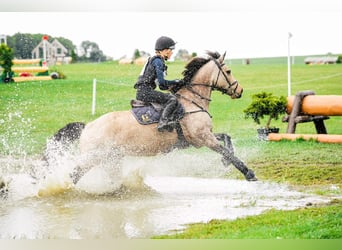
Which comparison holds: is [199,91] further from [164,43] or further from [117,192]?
[117,192]

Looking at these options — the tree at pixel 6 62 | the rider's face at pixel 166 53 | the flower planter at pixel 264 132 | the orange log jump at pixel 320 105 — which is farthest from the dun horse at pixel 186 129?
the tree at pixel 6 62

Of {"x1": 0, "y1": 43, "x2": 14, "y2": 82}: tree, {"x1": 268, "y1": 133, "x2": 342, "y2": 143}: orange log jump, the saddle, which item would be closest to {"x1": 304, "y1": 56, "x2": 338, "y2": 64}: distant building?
{"x1": 268, "y1": 133, "x2": 342, "y2": 143}: orange log jump

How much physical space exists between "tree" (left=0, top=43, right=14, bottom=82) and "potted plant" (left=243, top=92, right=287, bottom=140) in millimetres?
2175

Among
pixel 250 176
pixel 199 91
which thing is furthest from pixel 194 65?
pixel 250 176

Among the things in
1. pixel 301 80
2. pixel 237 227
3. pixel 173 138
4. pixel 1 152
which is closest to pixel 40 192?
pixel 1 152

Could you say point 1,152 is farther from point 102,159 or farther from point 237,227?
point 237,227

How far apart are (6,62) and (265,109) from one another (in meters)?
2.41

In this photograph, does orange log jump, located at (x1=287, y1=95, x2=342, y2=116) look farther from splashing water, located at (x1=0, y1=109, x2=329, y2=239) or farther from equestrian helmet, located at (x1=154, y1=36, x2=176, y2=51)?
equestrian helmet, located at (x1=154, y1=36, x2=176, y2=51)

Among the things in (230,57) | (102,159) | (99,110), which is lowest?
(102,159)

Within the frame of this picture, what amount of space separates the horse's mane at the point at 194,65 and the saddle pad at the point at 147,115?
42cm

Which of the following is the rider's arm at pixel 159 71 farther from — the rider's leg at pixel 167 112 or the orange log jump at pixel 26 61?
the orange log jump at pixel 26 61

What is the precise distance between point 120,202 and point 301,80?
6.52 ft

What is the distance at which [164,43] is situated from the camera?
5906 millimetres

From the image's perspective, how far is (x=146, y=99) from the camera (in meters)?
5.95
